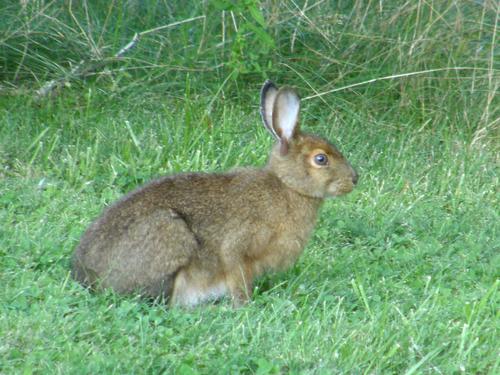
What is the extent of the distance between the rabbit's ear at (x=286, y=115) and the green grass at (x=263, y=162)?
2.05 ft

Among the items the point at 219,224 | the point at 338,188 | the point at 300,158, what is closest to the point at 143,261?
the point at 219,224

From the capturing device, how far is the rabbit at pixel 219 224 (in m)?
4.96

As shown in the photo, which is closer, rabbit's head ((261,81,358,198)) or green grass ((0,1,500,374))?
green grass ((0,1,500,374))

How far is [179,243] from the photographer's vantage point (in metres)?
5.03

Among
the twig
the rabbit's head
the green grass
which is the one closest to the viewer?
the green grass

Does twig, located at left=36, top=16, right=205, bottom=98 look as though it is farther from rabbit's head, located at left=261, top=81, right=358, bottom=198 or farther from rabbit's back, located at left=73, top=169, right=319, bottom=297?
rabbit's back, located at left=73, top=169, right=319, bottom=297

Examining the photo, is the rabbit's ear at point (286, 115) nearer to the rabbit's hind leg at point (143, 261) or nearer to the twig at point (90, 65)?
the rabbit's hind leg at point (143, 261)

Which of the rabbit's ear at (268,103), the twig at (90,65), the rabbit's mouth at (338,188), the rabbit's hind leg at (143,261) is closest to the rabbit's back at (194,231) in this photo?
the rabbit's hind leg at (143,261)

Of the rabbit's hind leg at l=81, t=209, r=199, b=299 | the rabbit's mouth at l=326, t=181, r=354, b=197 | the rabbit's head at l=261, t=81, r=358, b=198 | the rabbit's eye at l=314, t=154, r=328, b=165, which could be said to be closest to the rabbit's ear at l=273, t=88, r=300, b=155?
the rabbit's head at l=261, t=81, r=358, b=198

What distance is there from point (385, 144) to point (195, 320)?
296cm

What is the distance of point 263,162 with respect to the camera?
679cm

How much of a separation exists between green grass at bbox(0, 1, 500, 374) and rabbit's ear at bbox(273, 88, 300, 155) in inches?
24.6

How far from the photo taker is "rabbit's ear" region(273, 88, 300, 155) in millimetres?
5574

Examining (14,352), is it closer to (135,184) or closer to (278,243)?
A: (278,243)
